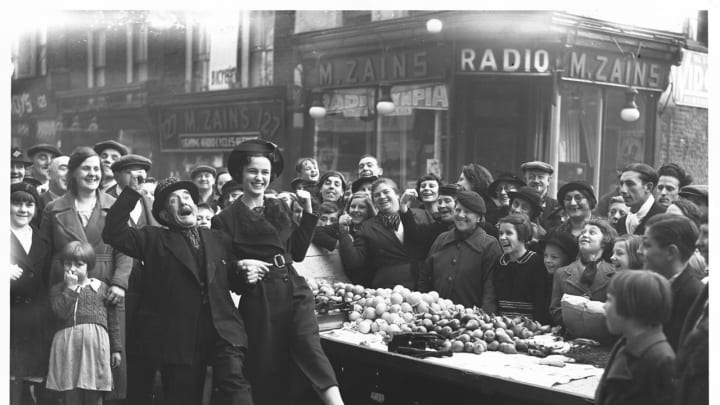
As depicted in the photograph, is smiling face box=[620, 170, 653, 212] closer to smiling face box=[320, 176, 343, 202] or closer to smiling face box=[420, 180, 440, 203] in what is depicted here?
smiling face box=[420, 180, 440, 203]

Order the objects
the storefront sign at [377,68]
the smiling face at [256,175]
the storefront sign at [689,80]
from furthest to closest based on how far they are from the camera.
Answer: the storefront sign at [377,68] → the storefront sign at [689,80] → the smiling face at [256,175]

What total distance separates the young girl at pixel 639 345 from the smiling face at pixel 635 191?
104 inches

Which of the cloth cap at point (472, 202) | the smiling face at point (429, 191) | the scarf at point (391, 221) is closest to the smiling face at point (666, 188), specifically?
the cloth cap at point (472, 202)

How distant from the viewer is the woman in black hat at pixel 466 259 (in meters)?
5.64

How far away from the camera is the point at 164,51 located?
11453mm

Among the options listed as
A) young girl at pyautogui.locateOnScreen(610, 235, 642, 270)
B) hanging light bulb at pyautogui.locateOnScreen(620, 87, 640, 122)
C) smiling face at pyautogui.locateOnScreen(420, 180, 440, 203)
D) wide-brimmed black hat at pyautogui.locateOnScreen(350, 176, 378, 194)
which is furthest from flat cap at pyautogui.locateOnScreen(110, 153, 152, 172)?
hanging light bulb at pyautogui.locateOnScreen(620, 87, 640, 122)

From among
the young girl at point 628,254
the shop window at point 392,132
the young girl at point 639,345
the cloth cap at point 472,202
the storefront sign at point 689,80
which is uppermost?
the storefront sign at point 689,80

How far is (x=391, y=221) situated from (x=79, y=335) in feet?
8.09

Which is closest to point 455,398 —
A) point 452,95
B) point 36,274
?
point 36,274

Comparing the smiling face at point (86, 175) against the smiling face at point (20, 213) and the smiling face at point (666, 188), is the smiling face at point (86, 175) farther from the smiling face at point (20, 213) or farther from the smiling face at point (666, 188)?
the smiling face at point (666, 188)

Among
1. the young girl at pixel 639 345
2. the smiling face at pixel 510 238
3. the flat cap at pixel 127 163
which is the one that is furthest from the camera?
the flat cap at pixel 127 163

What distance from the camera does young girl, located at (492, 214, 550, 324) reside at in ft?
17.3

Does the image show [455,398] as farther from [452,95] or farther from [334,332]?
[452,95]

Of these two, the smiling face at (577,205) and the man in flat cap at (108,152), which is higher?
the man in flat cap at (108,152)
